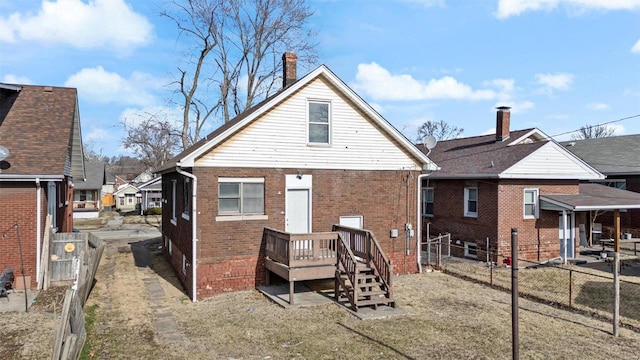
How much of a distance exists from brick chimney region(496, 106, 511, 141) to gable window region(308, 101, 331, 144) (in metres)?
11.8

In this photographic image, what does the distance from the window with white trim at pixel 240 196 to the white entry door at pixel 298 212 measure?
0.92 metres

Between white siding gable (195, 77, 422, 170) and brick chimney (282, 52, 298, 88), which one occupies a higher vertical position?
brick chimney (282, 52, 298, 88)

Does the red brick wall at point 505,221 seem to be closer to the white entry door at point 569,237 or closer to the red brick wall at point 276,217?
the white entry door at point 569,237

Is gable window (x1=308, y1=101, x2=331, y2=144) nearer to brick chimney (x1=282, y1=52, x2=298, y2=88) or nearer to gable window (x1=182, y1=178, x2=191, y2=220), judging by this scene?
brick chimney (x1=282, y1=52, x2=298, y2=88)

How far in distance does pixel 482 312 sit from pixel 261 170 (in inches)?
283

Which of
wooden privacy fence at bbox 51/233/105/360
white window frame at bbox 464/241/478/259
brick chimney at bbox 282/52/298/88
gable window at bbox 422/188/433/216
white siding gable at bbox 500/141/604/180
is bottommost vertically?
white window frame at bbox 464/241/478/259

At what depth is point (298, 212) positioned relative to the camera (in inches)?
545

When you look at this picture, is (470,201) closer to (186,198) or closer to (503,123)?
(503,123)

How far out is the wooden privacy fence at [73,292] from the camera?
6352 millimetres

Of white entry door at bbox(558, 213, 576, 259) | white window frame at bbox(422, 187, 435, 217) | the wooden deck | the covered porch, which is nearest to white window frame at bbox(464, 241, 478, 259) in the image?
white window frame at bbox(422, 187, 435, 217)

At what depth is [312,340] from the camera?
29.2 ft

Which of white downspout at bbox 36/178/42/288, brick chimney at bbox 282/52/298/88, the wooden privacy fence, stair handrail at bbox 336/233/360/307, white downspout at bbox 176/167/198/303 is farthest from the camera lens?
brick chimney at bbox 282/52/298/88

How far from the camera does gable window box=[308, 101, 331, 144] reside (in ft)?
45.8

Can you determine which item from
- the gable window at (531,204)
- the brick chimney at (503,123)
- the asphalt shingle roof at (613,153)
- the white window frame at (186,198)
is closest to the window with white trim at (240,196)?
the white window frame at (186,198)
